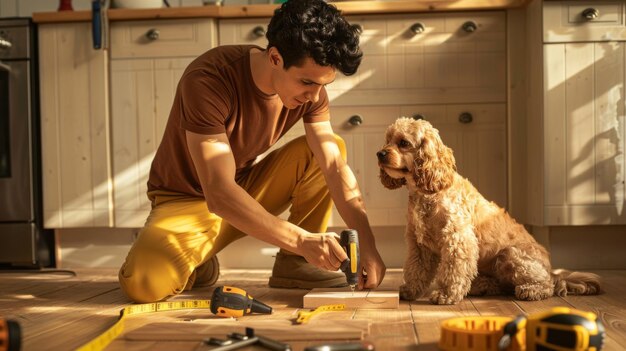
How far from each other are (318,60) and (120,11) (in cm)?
199

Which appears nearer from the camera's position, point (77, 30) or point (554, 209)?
point (554, 209)

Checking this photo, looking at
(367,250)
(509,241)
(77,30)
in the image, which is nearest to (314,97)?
Answer: (367,250)

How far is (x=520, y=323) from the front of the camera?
1.58 m

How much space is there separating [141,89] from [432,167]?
Answer: 2.04 m

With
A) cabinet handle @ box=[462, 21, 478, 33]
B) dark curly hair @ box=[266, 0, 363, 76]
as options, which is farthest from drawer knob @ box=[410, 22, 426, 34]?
dark curly hair @ box=[266, 0, 363, 76]

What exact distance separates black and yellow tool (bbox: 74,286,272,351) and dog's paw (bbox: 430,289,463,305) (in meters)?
0.65

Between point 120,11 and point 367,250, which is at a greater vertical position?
point 120,11

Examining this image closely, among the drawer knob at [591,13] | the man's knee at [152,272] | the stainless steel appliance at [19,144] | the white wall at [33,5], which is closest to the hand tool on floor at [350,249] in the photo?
the man's knee at [152,272]

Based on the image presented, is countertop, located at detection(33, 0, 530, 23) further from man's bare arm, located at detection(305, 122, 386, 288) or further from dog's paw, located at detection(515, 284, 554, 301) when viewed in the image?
dog's paw, located at detection(515, 284, 554, 301)

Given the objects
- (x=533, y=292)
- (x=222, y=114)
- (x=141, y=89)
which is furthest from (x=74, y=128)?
(x=533, y=292)

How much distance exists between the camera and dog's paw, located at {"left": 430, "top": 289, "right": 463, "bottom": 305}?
2.56m

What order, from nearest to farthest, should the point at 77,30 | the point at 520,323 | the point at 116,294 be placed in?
1. the point at 520,323
2. the point at 116,294
3. the point at 77,30

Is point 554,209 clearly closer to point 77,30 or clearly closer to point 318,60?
point 318,60

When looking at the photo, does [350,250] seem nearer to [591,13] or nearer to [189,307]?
[189,307]
